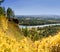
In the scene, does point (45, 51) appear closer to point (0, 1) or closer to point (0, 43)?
point (0, 43)

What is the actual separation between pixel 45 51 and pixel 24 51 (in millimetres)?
1232

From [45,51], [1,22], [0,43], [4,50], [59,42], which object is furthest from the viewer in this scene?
[1,22]

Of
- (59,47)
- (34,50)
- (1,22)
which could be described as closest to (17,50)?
(34,50)

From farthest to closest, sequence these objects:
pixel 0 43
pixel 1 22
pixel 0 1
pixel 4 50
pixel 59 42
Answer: pixel 0 1 → pixel 1 22 → pixel 59 42 → pixel 0 43 → pixel 4 50

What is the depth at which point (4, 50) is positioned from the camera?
30.4 feet

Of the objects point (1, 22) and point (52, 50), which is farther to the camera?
point (1, 22)

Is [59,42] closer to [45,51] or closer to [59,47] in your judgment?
[59,47]

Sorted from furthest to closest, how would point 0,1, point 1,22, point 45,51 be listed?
point 0,1 → point 1,22 → point 45,51

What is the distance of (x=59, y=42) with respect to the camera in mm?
11797

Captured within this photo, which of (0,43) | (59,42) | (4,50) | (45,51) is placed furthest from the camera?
(59,42)

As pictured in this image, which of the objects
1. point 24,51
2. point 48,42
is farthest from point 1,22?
point 24,51

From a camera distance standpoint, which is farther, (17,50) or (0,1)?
(0,1)

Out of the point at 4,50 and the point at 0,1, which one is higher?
the point at 0,1

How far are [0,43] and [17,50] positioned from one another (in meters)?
0.92
